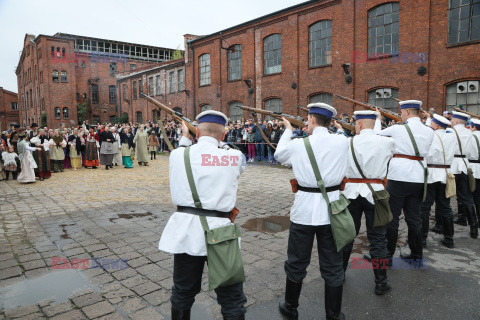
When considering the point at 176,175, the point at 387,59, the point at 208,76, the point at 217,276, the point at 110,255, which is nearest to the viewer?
the point at 217,276

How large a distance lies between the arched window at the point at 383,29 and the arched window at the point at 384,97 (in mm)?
1890

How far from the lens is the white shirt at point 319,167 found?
3100mm

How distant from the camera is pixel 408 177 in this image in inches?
174

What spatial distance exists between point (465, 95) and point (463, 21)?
10.7 feet

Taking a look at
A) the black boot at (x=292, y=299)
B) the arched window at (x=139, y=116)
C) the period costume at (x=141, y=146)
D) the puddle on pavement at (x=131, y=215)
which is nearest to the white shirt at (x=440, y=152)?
the black boot at (x=292, y=299)

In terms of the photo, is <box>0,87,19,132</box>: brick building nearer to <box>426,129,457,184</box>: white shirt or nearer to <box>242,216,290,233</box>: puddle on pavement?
<box>242,216,290,233</box>: puddle on pavement

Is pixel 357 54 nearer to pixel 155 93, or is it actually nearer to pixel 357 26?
pixel 357 26

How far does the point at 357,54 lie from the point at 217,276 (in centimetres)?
1845

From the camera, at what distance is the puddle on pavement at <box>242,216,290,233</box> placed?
20.5ft

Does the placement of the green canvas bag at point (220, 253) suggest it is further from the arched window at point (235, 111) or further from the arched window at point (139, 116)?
the arched window at point (139, 116)

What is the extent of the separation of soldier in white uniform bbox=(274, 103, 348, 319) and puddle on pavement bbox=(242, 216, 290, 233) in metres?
2.91

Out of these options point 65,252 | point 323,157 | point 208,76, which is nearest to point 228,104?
point 208,76

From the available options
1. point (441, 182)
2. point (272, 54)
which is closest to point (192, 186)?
point (441, 182)

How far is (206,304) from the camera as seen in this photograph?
3.64 metres
